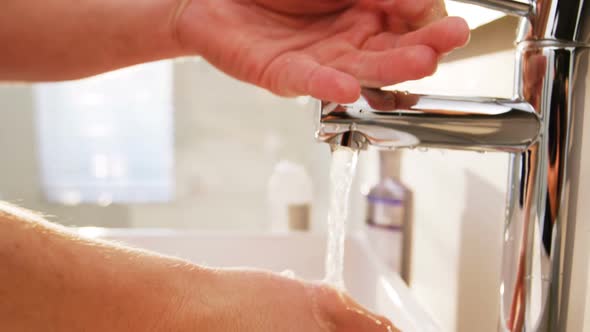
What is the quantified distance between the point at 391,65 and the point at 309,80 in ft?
0.17

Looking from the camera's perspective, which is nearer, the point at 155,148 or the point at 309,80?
the point at 309,80

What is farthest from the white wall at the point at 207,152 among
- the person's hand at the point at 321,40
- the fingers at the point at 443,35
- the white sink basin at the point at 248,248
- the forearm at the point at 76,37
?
the fingers at the point at 443,35

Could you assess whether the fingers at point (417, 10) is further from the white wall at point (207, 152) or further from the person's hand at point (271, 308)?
the white wall at point (207, 152)

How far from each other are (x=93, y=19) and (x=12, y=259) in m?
0.27

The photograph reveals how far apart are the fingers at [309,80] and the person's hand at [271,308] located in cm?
17

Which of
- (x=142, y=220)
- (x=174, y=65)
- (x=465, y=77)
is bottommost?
(x=142, y=220)

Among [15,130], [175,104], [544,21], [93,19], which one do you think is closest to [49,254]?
[93,19]

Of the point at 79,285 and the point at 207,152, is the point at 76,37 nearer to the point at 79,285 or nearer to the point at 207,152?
the point at 79,285

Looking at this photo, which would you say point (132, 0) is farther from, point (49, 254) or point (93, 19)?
point (49, 254)

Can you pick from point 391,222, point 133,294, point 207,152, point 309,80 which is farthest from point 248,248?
point 207,152

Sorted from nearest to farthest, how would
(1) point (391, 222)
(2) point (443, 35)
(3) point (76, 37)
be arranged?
(2) point (443, 35) < (3) point (76, 37) < (1) point (391, 222)

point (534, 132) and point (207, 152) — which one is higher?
point (534, 132)

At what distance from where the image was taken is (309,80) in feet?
0.97

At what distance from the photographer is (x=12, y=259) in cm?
34
